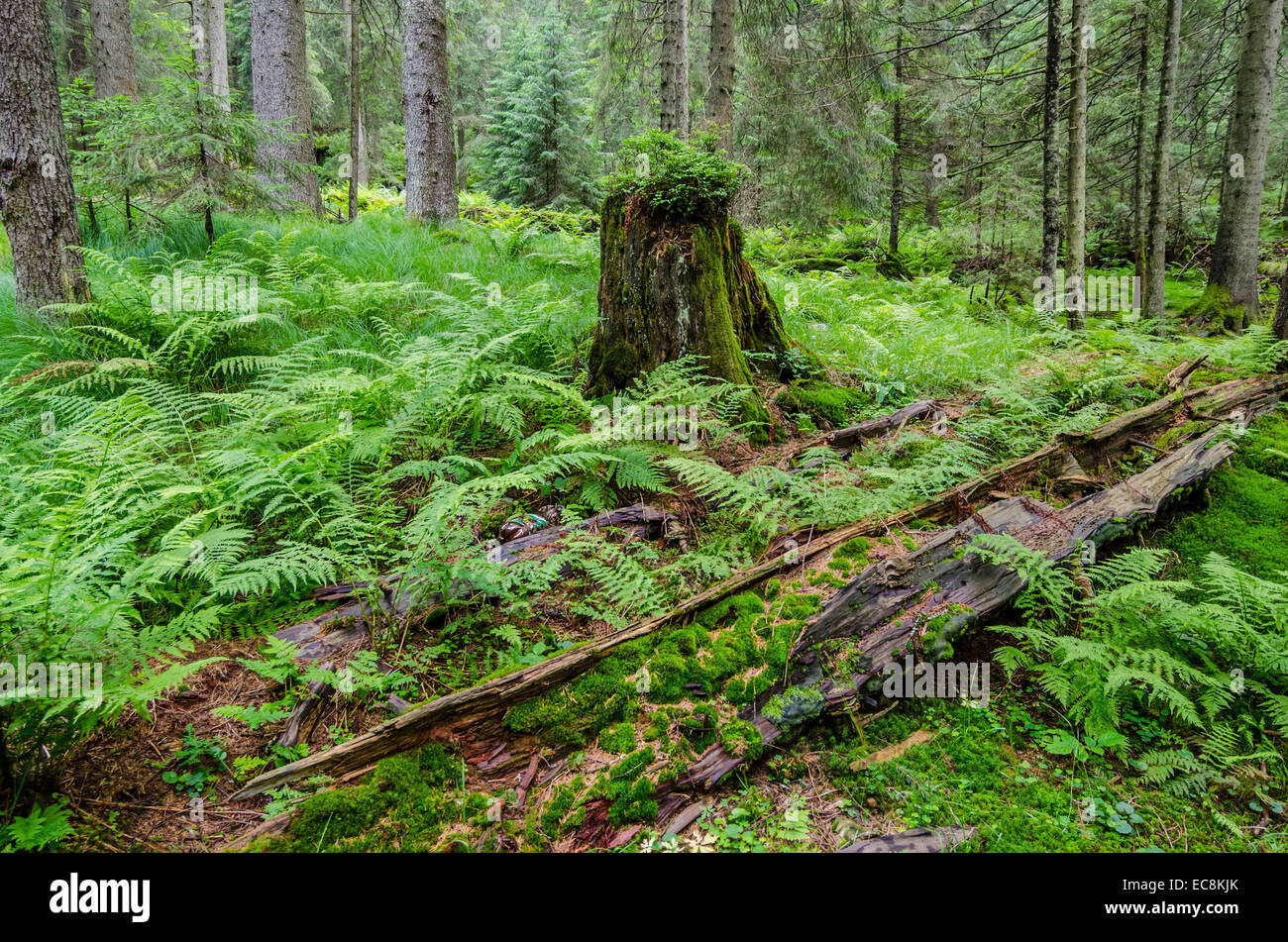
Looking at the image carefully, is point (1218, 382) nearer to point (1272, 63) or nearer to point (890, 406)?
point (890, 406)

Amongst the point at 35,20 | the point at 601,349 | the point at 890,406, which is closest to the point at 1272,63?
the point at 890,406

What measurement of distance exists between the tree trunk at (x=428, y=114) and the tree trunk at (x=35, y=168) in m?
4.27

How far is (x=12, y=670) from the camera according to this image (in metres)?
1.89

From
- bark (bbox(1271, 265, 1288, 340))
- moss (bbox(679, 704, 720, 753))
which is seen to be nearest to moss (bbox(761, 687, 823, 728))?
moss (bbox(679, 704, 720, 753))

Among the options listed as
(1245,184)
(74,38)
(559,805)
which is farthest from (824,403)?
(74,38)

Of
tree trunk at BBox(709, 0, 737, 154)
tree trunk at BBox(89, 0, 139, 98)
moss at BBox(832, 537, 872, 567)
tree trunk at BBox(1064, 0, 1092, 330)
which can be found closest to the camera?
moss at BBox(832, 537, 872, 567)

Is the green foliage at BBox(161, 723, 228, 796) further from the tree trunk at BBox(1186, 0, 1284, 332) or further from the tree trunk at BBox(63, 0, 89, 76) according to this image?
the tree trunk at BBox(63, 0, 89, 76)

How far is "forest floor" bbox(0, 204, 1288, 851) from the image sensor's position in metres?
2.00

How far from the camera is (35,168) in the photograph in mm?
4805

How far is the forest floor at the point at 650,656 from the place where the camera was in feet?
6.55

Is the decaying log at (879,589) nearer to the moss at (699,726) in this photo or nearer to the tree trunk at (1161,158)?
the moss at (699,726)

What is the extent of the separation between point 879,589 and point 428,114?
9046 millimetres

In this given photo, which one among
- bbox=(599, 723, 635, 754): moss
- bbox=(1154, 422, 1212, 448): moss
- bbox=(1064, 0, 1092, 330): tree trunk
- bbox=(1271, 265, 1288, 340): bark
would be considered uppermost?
bbox=(1064, 0, 1092, 330): tree trunk

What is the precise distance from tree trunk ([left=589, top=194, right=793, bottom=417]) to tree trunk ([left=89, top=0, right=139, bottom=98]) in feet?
43.6
